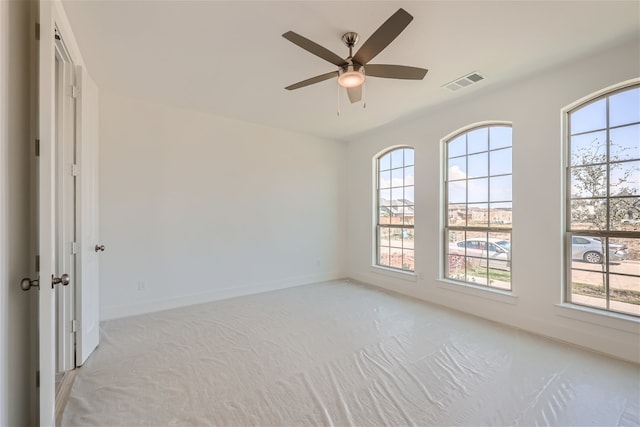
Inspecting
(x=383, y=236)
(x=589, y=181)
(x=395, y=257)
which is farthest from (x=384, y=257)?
(x=589, y=181)

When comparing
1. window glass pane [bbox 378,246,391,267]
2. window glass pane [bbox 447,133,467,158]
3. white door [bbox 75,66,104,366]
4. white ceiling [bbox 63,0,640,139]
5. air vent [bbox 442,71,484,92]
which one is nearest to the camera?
white ceiling [bbox 63,0,640,139]

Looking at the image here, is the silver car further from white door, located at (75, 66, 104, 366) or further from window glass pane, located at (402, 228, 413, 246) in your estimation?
white door, located at (75, 66, 104, 366)

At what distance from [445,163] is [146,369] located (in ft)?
14.0

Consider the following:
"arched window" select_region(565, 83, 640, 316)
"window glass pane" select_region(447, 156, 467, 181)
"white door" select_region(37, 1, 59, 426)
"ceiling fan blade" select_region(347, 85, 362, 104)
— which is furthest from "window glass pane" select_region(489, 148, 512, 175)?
"white door" select_region(37, 1, 59, 426)

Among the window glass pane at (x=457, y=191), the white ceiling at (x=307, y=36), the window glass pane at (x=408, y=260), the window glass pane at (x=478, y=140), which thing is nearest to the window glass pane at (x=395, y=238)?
the window glass pane at (x=408, y=260)

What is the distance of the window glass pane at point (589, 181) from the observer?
2.76 meters

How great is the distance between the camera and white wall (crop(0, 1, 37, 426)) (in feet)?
4.00

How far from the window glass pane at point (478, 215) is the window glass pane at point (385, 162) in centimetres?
168

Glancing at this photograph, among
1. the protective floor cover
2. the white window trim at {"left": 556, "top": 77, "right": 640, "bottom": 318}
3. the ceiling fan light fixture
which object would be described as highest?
the ceiling fan light fixture

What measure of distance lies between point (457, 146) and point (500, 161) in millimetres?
637

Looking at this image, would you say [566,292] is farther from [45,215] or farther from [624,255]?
[45,215]

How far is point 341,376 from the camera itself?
7.48 ft

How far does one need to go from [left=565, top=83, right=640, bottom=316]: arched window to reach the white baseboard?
367 centimetres

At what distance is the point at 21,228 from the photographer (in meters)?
1.36
